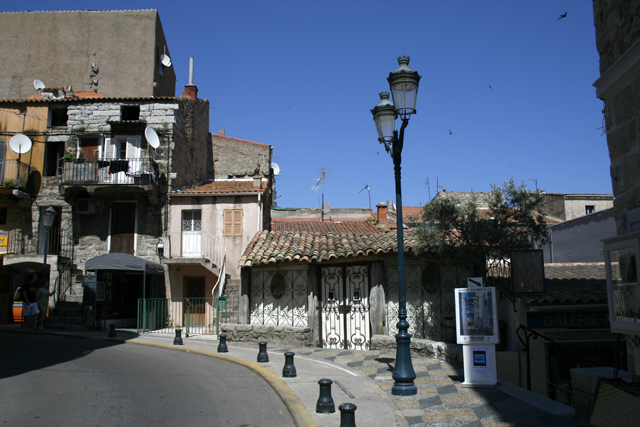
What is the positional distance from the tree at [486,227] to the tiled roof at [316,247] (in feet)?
3.54

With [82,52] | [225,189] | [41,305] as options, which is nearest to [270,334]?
[41,305]

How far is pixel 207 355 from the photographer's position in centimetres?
1173

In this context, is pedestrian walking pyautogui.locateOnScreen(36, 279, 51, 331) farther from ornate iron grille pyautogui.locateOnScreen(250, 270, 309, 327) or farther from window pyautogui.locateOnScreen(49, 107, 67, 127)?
window pyautogui.locateOnScreen(49, 107, 67, 127)

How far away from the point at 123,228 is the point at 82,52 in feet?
32.9

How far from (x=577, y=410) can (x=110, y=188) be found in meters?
19.1

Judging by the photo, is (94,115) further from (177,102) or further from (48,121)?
(177,102)

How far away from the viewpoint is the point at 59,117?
75.8 ft

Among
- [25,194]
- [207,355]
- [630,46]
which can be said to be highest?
[25,194]

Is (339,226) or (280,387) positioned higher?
(339,226)

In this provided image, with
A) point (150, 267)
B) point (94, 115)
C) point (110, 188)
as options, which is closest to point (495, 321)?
point (150, 267)

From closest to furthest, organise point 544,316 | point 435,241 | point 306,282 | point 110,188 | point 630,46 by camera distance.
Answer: point 630,46 < point 544,316 < point 435,241 < point 306,282 < point 110,188

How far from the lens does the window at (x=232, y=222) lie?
21.4 metres

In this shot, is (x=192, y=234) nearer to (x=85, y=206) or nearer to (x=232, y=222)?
(x=232, y=222)

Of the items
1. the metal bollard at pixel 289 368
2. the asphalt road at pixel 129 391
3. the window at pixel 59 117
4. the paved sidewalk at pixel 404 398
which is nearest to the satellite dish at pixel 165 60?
the window at pixel 59 117
